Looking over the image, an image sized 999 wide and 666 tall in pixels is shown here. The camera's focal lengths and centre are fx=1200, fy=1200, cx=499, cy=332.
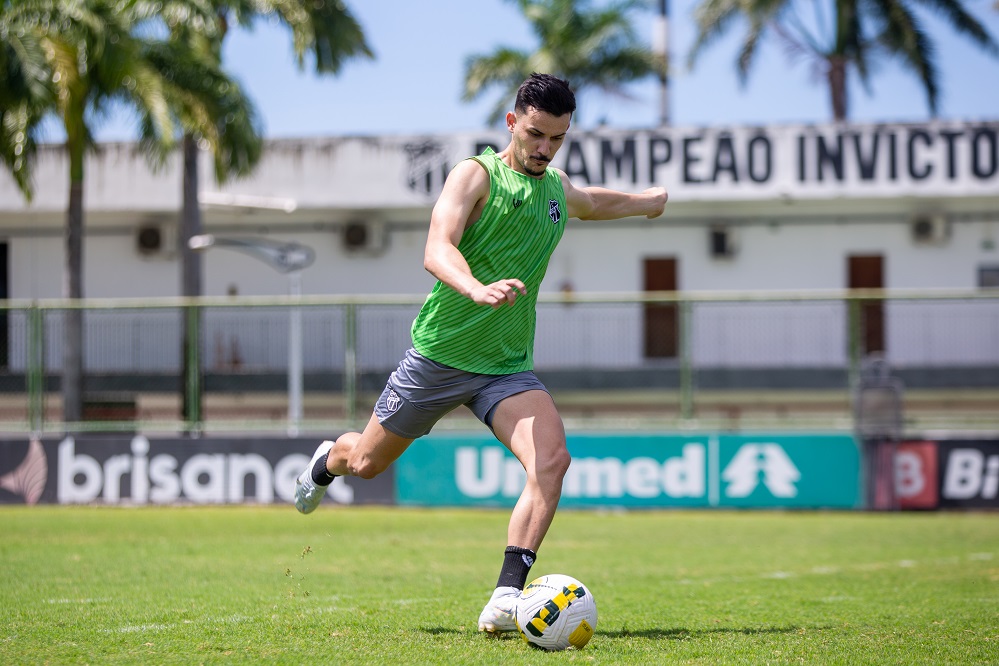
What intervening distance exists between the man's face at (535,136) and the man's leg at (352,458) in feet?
4.26

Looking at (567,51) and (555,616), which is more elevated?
(567,51)

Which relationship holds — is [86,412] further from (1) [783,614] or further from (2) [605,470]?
(1) [783,614]

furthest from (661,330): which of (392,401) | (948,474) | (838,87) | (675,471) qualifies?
(838,87)

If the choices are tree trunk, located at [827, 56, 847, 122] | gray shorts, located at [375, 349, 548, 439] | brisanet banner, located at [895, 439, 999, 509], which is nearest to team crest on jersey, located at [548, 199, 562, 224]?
gray shorts, located at [375, 349, 548, 439]

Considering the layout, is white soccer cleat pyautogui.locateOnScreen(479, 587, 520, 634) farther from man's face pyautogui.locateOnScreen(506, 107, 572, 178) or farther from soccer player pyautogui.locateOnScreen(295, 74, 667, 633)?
man's face pyautogui.locateOnScreen(506, 107, 572, 178)

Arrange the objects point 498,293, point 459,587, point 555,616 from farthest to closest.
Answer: point 459,587
point 555,616
point 498,293

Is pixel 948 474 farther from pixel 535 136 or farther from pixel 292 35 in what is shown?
pixel 292 35

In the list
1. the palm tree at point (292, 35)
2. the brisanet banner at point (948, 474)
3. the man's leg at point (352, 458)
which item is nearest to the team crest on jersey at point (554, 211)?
the man's leg at point (352, 458)

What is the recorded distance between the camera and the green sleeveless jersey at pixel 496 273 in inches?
197

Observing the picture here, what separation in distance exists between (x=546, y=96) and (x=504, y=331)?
995 millimetres

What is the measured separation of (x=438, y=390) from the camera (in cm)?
515

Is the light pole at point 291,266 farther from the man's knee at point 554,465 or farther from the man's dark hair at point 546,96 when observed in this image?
the man's dark hair at point 546,96

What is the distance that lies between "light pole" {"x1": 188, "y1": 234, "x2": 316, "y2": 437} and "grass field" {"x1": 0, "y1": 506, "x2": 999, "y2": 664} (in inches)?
77.1

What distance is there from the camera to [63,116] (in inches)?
686
